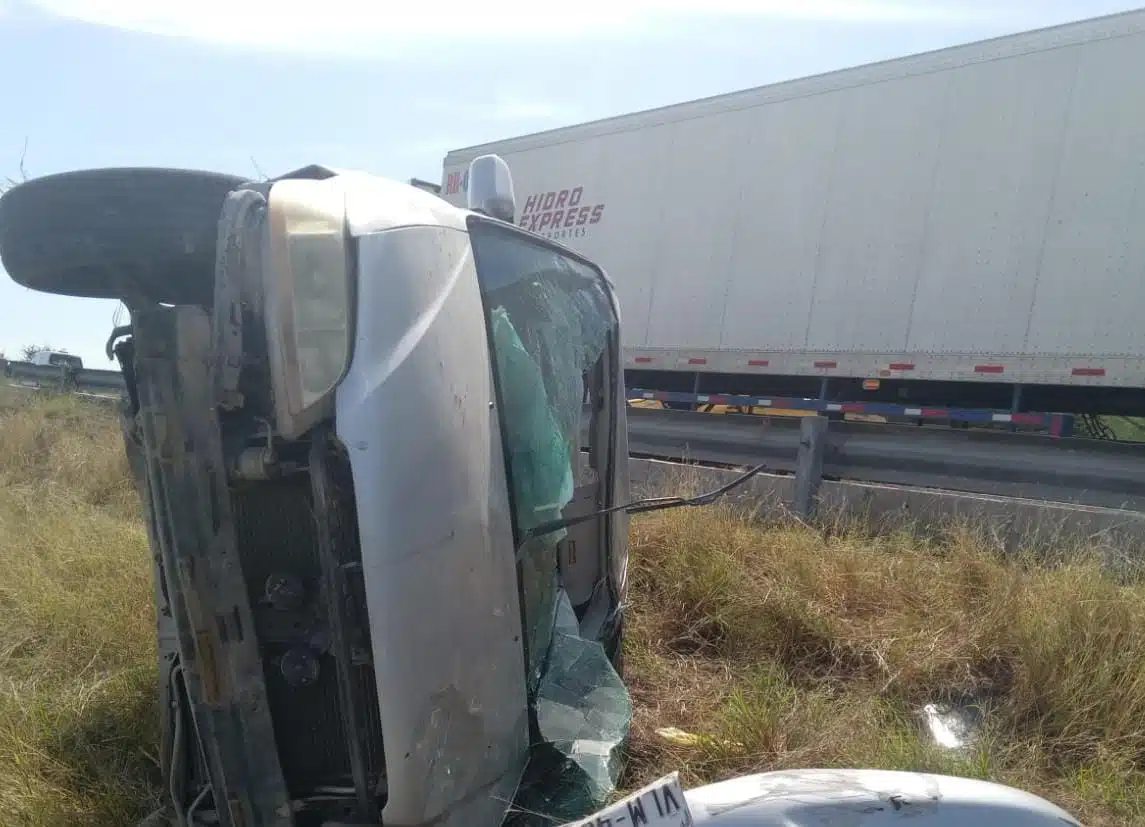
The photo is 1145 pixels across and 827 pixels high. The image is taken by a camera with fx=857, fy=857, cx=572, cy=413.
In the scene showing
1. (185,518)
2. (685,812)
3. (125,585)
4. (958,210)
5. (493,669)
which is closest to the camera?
(685,812)

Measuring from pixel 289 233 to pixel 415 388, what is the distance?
1.25ft

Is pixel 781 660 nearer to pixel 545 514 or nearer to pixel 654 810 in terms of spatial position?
pixel 545 514

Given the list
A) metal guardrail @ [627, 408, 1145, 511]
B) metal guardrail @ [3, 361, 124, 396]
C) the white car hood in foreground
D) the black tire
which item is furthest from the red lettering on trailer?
the white car hood in foreground

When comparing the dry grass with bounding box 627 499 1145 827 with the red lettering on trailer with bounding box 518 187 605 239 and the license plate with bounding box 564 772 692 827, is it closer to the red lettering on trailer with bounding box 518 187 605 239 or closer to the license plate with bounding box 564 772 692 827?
the license plate with bounding box 564 772 692 827

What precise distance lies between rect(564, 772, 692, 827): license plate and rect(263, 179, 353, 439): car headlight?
878mm

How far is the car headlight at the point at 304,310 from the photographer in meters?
1.61

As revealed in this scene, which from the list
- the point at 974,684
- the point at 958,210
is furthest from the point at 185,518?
the point at 958,210

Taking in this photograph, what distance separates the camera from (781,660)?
3.52 meters

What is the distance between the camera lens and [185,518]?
1.62 meters

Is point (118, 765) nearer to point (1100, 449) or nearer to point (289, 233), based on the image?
point (289, 233)

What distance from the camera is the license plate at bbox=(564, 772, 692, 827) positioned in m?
1.27

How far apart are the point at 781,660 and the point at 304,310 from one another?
2.63 meters

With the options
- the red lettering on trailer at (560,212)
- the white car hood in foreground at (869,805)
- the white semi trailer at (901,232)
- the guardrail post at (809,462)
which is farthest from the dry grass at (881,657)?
the red lettering on trailer at (560,212)

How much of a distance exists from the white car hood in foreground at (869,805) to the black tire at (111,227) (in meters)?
1.45
